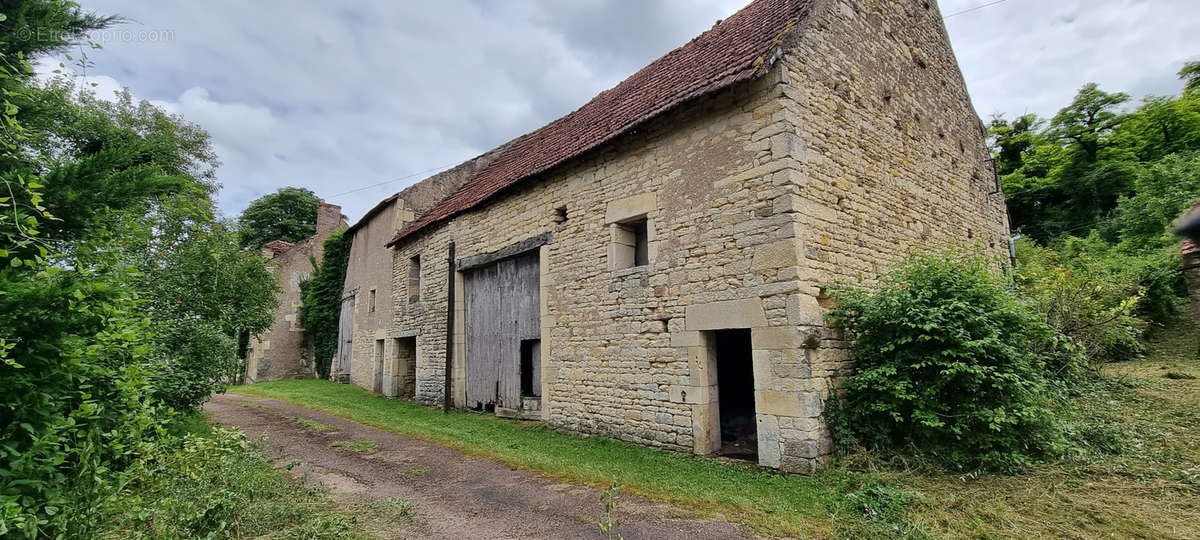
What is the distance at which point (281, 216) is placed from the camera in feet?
111

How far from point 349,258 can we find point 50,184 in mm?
18063

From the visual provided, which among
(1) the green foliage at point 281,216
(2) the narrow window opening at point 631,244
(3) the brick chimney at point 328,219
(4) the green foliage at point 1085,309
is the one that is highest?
(1) the green foliage at point 281,216

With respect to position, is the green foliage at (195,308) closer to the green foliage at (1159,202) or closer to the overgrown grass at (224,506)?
the overgrown grass at (224,506)

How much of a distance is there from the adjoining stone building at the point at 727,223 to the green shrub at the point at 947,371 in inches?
17.5

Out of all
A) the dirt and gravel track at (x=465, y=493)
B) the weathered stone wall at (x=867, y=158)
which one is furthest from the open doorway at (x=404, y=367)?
the weathered stone wall at (x=867, y=158)

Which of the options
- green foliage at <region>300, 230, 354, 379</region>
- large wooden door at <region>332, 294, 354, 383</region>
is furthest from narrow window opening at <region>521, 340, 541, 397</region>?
green foliage at <region>300, 230, 354, 379</region>

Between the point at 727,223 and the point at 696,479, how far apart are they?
3.11m

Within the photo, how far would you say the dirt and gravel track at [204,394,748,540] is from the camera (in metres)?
4.37

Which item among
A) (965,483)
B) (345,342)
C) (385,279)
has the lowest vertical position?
(965,483)

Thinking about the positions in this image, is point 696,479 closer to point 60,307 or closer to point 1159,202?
point 60,307

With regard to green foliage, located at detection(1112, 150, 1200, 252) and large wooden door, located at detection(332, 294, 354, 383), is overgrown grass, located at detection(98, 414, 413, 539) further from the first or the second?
green foliage, located at detection(1112, 150, 1200, 252)

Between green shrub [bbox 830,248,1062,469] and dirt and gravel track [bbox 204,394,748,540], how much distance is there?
2.67 meters

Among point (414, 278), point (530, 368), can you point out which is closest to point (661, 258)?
point (530, 368)

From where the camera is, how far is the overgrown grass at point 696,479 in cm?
450
